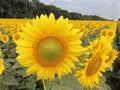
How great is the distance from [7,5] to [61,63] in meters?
35.5

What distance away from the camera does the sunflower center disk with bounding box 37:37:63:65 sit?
4.79 ft

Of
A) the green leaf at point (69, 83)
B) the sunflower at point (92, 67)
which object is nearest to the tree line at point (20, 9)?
the green leaf at point (69, 83)

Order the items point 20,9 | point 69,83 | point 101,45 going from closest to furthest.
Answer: point 101,45
point 69,83
point 20,9

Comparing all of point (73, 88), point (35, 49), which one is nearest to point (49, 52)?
point (35, 49)

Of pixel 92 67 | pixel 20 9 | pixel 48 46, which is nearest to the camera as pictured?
pixel 48 46

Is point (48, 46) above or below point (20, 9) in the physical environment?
above

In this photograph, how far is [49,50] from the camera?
57.6 inches

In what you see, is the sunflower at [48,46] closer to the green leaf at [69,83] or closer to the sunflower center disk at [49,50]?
the sunflower center disk at [49,50]

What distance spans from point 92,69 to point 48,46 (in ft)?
1.19

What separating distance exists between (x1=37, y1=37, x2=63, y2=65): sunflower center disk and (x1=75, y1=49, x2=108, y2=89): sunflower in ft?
0.90

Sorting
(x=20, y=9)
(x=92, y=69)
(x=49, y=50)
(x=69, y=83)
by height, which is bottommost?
(x=20, y=9)

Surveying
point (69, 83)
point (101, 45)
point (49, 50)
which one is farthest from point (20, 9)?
point (49, 50)

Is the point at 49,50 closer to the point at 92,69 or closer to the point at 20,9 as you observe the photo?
the point at 92,69

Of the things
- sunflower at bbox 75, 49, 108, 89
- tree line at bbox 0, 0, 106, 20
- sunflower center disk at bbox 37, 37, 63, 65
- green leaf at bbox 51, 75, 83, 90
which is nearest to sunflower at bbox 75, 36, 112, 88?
sunflower at bbox 75, 49, 108, 89
